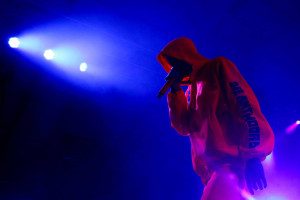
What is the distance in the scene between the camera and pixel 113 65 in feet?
11.4

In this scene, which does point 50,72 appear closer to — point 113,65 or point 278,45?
point 113,65

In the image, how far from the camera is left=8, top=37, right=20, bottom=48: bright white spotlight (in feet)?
10.1

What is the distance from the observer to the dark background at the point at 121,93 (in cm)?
250

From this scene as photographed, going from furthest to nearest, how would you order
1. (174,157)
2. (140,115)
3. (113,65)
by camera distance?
(174,157), (140,115), (113,65)

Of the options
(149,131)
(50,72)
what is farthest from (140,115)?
(50,72)

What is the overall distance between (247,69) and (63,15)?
3.01m

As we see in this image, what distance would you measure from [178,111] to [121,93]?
2868 mm

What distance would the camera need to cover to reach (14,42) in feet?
10.2

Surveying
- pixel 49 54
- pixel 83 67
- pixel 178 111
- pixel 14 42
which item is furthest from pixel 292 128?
pixel 14 42

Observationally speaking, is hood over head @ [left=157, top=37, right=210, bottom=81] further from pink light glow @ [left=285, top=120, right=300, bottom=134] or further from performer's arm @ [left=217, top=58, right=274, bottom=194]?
pink light glow @ [left=285, top=120, right=300, bottom=134]

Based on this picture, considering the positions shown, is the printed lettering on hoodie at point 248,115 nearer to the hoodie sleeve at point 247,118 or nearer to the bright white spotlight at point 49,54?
the hoodie sleeve at point 247,118

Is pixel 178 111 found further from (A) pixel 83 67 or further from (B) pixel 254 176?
(A) pixel 83 67

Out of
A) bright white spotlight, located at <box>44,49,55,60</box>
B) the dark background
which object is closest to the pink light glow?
the dark background

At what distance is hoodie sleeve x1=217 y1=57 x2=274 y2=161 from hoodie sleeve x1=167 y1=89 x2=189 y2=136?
0.96ft
